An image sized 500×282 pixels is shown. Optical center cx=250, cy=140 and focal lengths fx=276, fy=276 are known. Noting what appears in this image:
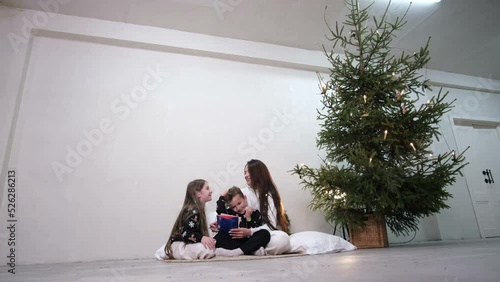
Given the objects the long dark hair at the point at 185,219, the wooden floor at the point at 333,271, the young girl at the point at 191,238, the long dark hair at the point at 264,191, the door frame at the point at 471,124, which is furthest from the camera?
the door frame at the point at 471,124

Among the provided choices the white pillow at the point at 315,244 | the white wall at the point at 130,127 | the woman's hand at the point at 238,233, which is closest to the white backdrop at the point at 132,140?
the white wall at the point at 130,127

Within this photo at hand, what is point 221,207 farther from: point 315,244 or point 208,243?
point 315,244

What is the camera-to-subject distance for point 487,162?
4777 mm

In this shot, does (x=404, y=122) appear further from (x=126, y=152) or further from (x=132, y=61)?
(x=132, y=61)

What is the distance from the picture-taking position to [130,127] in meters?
3.21

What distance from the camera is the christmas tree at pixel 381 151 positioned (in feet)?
8.36

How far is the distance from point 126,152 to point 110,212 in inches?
26.0

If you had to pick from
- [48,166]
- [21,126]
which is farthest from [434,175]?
[21,126]

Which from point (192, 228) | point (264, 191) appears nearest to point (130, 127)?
point (192, 228)

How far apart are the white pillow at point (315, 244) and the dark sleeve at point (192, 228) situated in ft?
2.86

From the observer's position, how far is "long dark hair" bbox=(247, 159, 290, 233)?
276 cm

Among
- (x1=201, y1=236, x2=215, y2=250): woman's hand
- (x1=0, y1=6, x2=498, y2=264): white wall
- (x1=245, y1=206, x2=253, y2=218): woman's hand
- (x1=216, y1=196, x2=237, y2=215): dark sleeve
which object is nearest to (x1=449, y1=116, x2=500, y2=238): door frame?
(x1=0, y1=6, x2=498, y2=264): white wall

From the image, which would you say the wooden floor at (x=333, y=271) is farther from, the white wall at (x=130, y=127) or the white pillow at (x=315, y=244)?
the white wall at (x=130, y=127)

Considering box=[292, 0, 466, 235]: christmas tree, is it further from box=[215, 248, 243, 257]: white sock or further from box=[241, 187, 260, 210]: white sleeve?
box=[215, 248, 243, 257]: white sock
